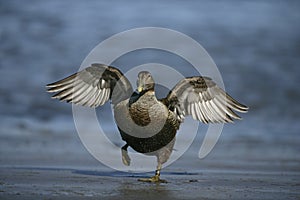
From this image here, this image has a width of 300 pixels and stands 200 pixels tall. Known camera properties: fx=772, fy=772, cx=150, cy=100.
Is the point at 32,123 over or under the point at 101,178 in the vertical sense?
over

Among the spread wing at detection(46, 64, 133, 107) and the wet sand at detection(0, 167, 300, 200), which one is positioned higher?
the spread wing at detection(46, 64, 133, 107)

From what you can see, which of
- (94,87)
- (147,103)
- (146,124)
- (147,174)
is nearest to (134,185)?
(146,124)

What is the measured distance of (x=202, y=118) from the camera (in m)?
10.6

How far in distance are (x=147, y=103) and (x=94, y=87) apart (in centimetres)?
112

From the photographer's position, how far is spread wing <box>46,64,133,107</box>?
32.9ft

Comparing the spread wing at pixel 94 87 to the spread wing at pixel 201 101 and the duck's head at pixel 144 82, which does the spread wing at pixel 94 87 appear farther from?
the spread wing at pixel 201 101

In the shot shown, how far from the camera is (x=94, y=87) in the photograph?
1045cm

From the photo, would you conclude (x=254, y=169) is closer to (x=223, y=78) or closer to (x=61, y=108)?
(x=61, y=108)

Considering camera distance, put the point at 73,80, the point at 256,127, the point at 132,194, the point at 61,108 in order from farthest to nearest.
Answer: the point at 61,108 < the point at 256,127 < the point at 73,80 < the point at 132,194

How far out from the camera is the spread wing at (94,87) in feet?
32.9

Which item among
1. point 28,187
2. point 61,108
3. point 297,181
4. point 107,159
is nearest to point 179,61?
point 61,108

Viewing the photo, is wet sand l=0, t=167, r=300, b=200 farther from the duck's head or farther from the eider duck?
the duck's head

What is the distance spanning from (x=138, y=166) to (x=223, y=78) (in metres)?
9.88

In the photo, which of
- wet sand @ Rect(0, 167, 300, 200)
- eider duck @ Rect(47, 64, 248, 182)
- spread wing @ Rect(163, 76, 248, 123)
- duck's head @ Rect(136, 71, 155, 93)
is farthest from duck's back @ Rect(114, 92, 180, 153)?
wet sand @ Rect(0, 167, 300, 200)
